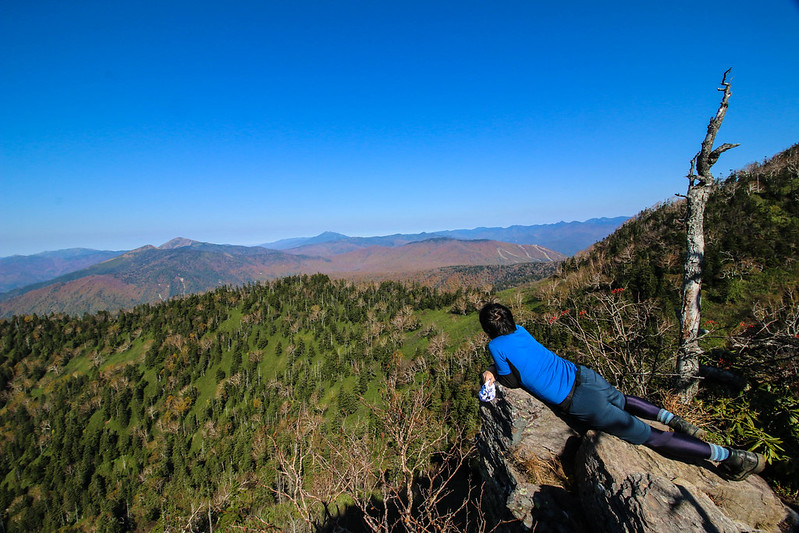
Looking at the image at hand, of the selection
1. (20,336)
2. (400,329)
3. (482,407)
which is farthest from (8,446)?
(482,407)

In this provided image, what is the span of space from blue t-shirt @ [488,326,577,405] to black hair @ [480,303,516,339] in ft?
0.30

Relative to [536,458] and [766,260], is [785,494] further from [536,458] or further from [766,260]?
[766,260]

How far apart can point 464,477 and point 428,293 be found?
8218 centimetres

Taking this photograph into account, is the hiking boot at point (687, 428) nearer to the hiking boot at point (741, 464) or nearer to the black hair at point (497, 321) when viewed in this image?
the hiking boot at point (741, 464)

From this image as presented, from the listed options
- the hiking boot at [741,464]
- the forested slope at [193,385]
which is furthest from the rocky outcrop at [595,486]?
the forested slope at [193,385]

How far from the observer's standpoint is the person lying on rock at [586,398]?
15.0 ft

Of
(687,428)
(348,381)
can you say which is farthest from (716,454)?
(348,381)

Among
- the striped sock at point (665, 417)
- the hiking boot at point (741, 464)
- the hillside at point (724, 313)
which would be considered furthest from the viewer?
the hillside at point (724, 313)

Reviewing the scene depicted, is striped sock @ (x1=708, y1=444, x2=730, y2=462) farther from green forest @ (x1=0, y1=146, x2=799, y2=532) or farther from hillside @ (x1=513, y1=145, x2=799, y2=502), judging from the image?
green forest @ (x1=0, y1=146, x2=799, y2=532)

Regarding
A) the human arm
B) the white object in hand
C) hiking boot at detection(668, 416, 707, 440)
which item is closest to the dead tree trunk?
hiking boot at detection(668, 416, 707, 440)

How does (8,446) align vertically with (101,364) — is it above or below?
below

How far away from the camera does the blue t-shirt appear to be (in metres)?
4.98

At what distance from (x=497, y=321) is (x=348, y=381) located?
7985 cm

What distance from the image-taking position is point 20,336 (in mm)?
117938
